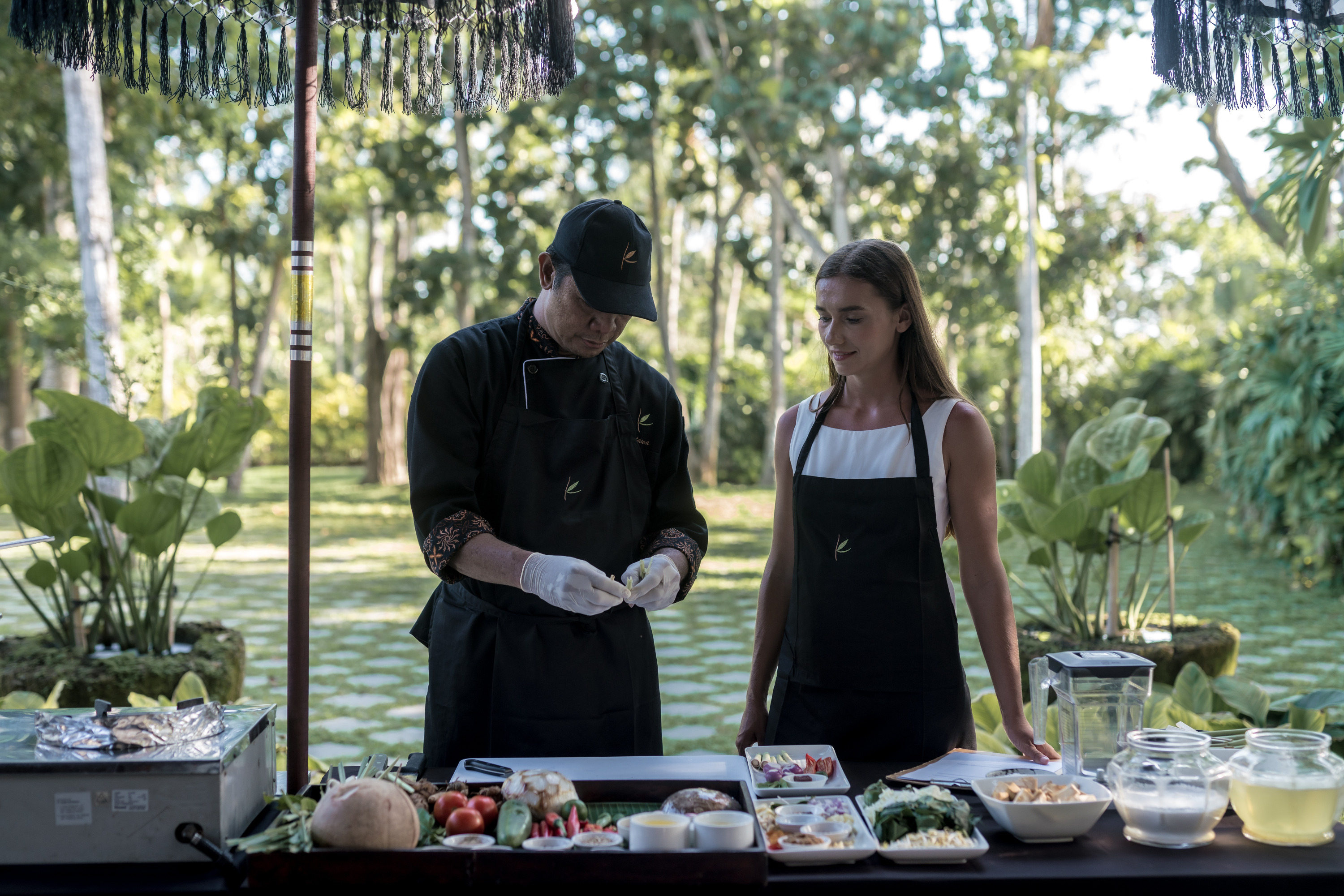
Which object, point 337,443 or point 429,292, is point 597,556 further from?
point 337,443

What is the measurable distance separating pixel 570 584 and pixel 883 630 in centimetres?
65

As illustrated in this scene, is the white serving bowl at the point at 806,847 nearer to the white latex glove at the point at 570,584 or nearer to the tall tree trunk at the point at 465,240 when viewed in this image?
the white latex glove at the point at 570,584

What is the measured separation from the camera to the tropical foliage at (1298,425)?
6891 mm

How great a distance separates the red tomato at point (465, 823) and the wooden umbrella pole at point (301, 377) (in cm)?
36

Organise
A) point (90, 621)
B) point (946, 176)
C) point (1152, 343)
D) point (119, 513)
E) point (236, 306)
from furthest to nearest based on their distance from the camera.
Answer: point (1152, 343) < point (236, 306) < point (946, 176) < point (90, 621) < point (119, 513)

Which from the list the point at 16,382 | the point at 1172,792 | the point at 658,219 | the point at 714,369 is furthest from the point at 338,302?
the point at 1172,792

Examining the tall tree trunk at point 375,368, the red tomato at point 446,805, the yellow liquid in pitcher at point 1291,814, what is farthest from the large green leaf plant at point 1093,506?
the tall tree trunk at point 375,368

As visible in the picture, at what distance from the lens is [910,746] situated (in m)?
1.96

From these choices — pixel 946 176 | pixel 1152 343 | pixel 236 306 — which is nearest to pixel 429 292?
pixel 236 306

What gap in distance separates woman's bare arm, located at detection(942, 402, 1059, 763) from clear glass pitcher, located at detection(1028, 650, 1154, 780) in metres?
0.15

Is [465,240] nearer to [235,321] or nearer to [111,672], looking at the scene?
[235,321]

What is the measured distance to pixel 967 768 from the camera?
1.74 m

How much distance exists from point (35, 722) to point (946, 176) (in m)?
12.0

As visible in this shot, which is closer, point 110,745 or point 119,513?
point 110,745
